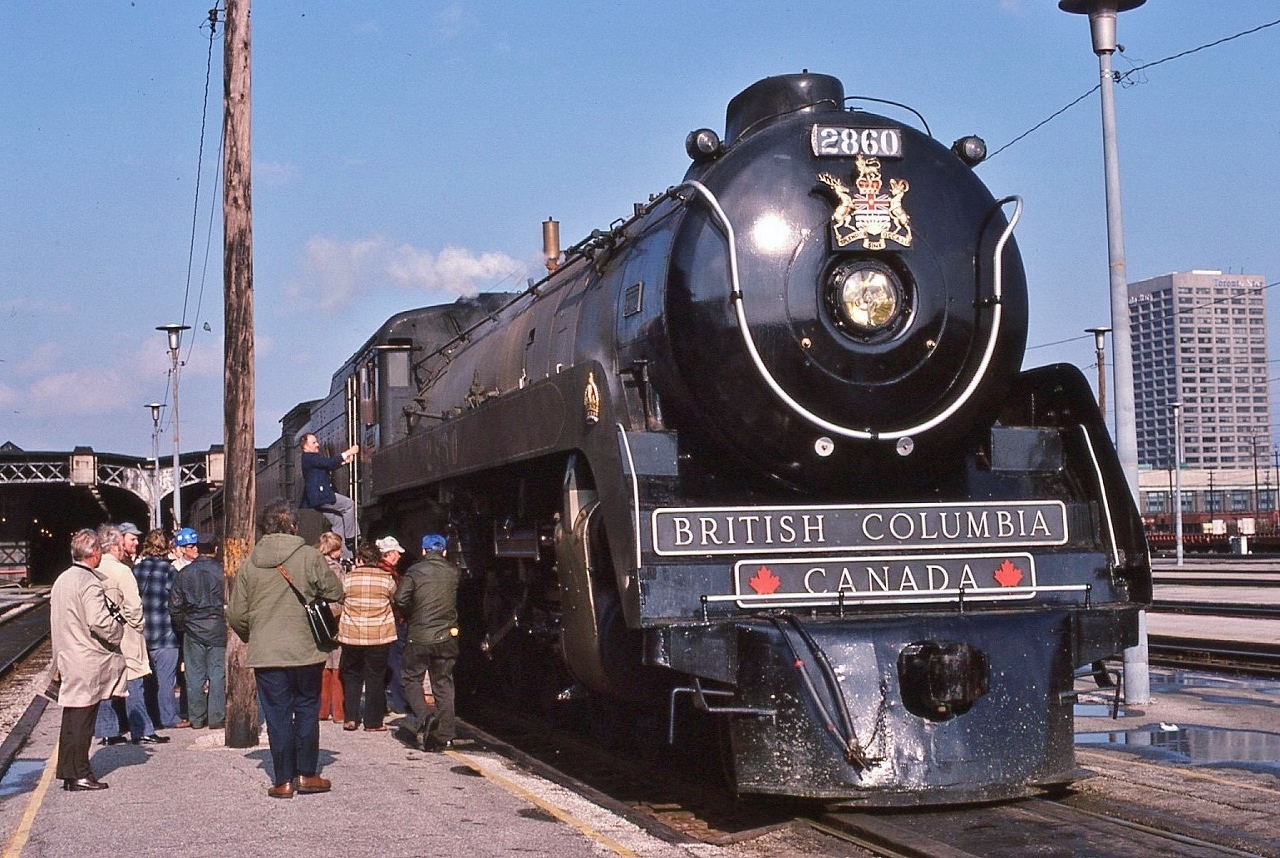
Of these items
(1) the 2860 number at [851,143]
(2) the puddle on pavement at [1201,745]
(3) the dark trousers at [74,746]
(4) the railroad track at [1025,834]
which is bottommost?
(2) the puddle on pavement at [1201,745]

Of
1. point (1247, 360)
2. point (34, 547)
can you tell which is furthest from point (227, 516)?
point (1247, 360)

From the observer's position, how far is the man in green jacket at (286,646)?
7.69 meters

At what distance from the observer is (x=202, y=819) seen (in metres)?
7.02

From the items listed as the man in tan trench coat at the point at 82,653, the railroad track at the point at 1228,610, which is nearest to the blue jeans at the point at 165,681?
the man in tan trench coat at the point at 82,653

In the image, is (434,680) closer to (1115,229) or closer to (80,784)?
(80,784)

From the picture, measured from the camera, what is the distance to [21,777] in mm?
8734

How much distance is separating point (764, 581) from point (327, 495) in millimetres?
7249

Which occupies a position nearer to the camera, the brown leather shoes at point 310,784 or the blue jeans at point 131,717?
the brown leather shoes at point 310,784

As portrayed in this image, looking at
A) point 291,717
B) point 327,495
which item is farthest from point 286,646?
point 327,495

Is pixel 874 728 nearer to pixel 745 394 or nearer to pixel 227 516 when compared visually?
pixel 745 394

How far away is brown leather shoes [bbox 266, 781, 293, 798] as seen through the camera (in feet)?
24.9

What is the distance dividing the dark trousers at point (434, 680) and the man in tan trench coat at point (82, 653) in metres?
2.11

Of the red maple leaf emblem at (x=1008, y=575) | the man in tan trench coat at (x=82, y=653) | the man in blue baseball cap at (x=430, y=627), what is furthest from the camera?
the man in blue baseball cap at (x=430, y=627)

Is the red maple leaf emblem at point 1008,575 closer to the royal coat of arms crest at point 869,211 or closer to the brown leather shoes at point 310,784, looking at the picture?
the royal coat of arms crest at point 869,211
